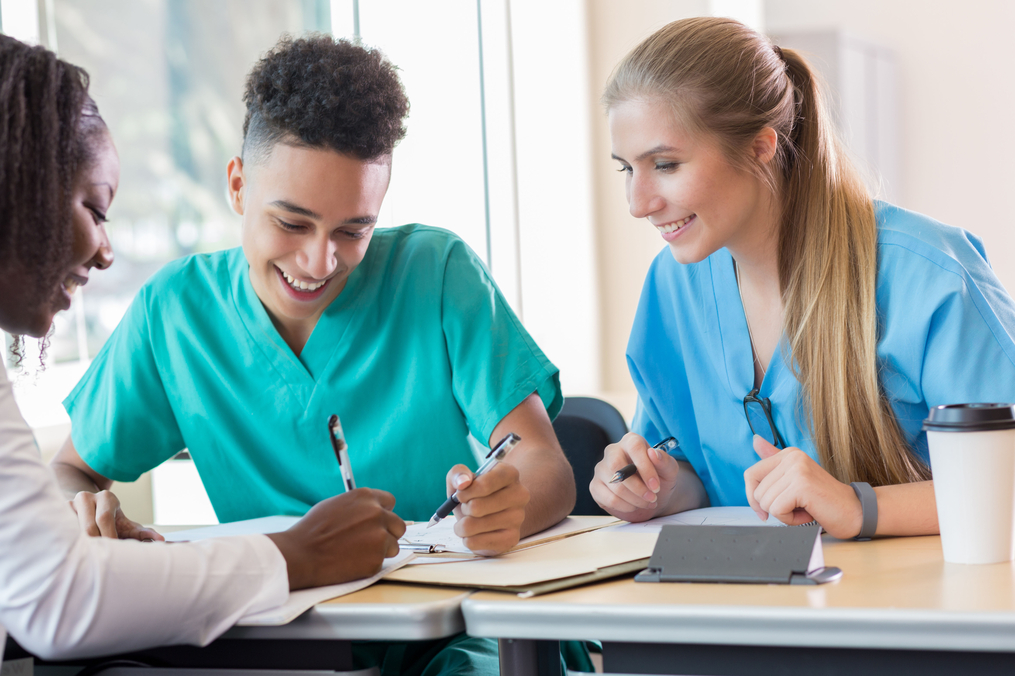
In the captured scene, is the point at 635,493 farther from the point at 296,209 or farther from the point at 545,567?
the point at 296,209

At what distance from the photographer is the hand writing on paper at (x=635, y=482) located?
115 cm

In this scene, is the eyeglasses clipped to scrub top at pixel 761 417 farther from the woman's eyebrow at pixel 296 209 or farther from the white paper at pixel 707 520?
the woman's eyebrow at pixel 296 209

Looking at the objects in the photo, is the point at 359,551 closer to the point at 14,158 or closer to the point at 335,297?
the point at 14,158

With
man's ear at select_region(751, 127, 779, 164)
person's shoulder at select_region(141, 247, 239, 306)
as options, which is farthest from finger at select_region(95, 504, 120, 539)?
man's ear at select_region(751, 127, 779, 164)

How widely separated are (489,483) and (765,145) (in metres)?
0.62

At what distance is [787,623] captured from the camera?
72cm

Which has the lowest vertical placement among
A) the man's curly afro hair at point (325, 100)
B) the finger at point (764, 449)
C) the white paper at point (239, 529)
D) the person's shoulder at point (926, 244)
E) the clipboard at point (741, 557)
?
the white paper at point (239, 529)

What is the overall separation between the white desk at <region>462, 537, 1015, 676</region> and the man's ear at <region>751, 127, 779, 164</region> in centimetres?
62

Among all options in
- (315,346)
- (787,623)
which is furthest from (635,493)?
(315,346)

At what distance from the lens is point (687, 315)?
1.41 m

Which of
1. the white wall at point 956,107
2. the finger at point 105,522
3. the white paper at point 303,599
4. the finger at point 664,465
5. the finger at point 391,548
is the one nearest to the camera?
the white paper at point 303,599

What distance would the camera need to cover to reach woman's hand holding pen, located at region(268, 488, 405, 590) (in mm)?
879

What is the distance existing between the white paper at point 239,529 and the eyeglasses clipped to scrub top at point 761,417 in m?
0.65

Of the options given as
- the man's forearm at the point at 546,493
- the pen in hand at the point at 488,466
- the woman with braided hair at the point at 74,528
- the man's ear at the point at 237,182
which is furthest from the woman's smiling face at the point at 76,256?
the man's forearm at the point at 546,493
